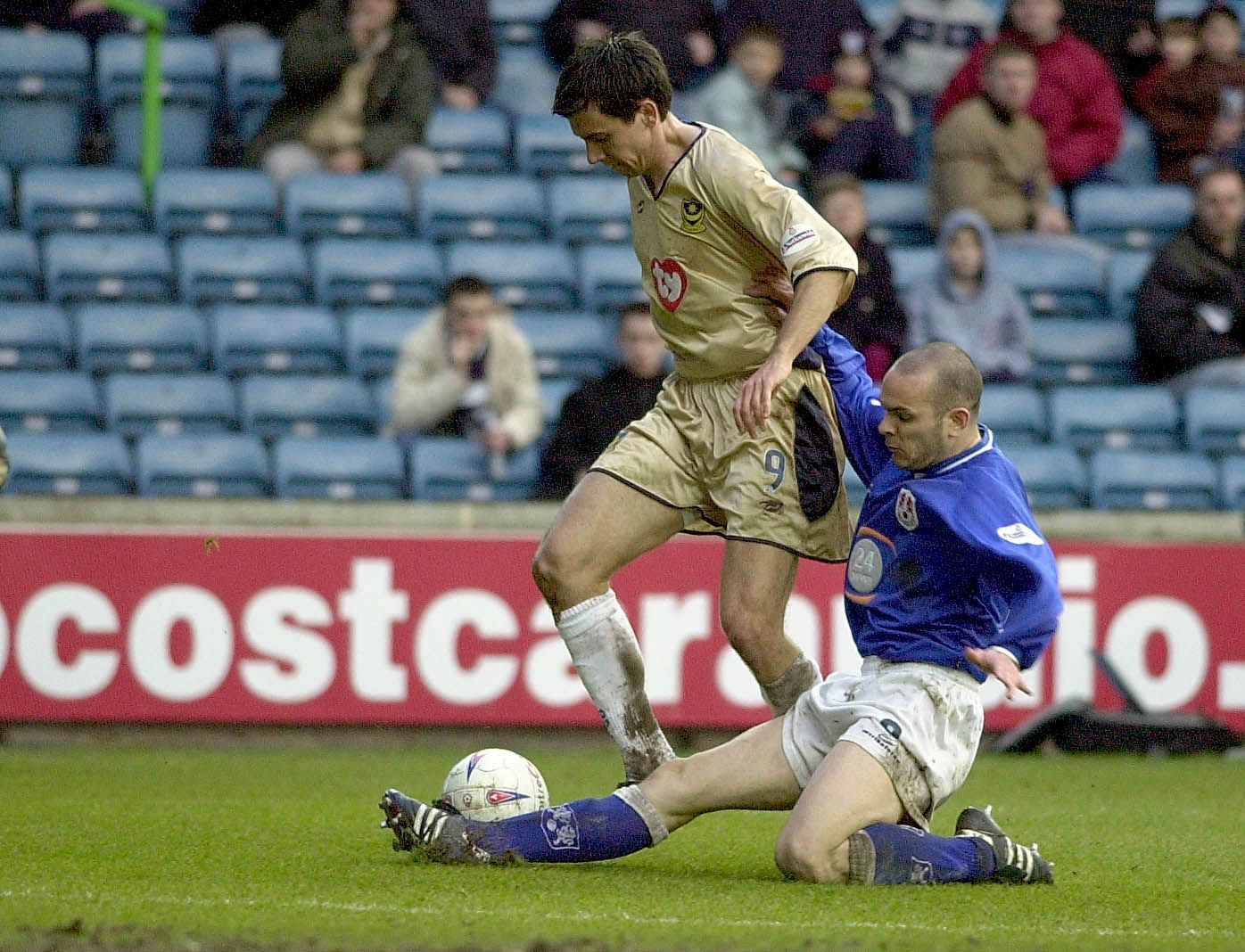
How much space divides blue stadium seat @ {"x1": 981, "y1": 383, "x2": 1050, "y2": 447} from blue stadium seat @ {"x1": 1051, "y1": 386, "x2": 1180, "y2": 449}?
3.7 inches

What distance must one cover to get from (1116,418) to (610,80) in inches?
241

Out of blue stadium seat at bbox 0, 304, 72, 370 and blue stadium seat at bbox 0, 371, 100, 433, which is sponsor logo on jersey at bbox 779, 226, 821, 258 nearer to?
blue stadium seat at bbox 0, 371, 100, 433

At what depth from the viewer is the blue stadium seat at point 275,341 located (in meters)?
10.3

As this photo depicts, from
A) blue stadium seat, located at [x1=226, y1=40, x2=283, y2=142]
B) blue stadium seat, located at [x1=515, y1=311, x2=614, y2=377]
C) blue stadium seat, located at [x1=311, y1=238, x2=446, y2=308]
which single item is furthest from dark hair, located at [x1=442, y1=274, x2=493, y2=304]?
blue stadium seat, located at [x1=226, y1=40, x2=283, y2=142]

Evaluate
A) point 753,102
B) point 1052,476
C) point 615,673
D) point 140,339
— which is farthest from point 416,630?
point 753,102

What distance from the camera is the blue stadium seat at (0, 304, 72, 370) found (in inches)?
401

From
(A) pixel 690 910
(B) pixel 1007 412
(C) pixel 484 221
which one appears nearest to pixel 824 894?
(A) pixel 690 910

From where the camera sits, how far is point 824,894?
184 inches

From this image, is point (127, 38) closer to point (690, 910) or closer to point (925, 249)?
point (925, 249)

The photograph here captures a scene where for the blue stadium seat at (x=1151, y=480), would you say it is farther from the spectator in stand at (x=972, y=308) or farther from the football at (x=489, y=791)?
the football at (x=489, y=791)

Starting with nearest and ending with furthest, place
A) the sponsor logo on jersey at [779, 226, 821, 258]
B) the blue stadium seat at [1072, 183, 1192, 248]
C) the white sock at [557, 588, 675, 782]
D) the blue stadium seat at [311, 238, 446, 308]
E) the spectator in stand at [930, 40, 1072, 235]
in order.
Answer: the sponsor logo on jersey at [779, 226, 821, 258] → the white sock at [557, 588, 675, 782] → the blue stadium seat at [311, 238, 446, 308] → the spectator in stand at [930, 40, 1072, 235] → the blue stadium seat at [1072, 183, 1192, 248]

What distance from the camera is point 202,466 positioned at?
9.56 meters

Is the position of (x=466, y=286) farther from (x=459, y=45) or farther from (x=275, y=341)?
(x=459, y=45)

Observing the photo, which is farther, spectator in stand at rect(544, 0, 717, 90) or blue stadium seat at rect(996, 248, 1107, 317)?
spectator in stand at rect(544, 0, 717, 90)
